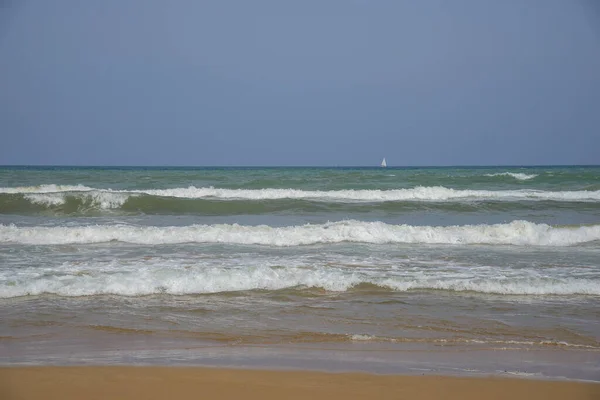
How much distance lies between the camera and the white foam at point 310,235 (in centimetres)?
1071

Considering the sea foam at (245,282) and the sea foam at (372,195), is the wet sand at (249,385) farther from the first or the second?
the sea foam at (372,195)

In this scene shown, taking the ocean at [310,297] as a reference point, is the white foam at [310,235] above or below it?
above

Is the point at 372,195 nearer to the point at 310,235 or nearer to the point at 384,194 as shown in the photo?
the point at 384,194

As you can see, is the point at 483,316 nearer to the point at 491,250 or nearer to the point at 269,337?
the point at 269,337

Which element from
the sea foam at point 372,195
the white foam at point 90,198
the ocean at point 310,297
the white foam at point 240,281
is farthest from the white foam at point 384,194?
the white foam at point 240,281

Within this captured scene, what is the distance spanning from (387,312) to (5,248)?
736cm

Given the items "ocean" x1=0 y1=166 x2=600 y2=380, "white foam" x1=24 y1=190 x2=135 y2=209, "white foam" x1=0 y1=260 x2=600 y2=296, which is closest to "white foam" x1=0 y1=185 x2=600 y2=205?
"white foam" x1=24 y1=190 x2=135 y2=209

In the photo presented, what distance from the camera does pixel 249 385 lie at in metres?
3.80

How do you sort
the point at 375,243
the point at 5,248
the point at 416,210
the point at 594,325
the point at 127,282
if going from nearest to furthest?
1. the point at 594,325
2. the point at 127,282
3. the point at 5,248
4. the point at 375,243
5. the point at 416,210

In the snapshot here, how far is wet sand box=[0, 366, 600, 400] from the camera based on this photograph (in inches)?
143

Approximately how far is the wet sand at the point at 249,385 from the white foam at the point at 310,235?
6.50 m

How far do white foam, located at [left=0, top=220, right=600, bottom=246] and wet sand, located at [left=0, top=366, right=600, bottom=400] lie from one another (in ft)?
21.3

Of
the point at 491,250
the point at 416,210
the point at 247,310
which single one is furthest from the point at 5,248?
the point at 416,210

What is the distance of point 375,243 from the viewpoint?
35.1ft
